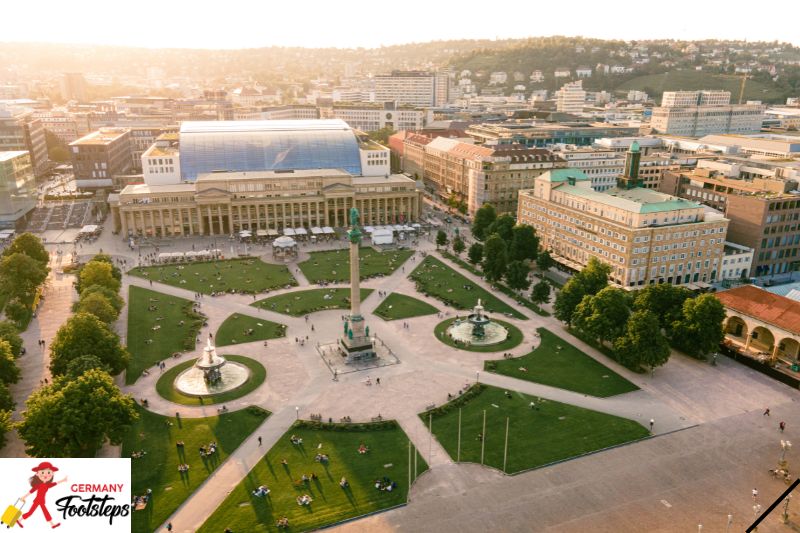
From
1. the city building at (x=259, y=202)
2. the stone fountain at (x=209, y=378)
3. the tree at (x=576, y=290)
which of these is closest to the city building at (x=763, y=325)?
the tree at (x=576, y=290)

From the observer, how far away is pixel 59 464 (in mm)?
31984

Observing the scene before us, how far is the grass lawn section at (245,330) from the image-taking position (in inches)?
3878

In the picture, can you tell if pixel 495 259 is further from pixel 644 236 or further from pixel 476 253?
pixel 644 236

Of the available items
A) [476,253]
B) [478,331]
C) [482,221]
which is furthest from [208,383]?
[482,221]

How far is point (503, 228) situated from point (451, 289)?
2663 cm

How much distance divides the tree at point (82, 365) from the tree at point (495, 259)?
75383 mm

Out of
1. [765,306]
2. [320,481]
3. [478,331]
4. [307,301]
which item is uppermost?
[765,306]

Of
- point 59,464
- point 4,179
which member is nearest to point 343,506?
point 59,464

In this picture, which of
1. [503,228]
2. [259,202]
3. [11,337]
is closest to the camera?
[11,337]

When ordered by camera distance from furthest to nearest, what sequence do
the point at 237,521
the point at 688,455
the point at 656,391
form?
the point at 656,391 → the point at 688,455 → the point at 237,521

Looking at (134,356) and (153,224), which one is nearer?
(134,356)

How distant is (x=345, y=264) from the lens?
455ft

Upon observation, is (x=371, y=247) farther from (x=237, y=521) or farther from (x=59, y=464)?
(x=59, y=464)

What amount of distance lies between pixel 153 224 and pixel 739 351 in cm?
13984
